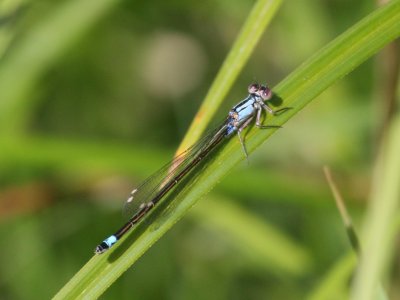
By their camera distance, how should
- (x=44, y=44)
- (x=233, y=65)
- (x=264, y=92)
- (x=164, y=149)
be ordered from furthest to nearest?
(x=44, y=44)
(x=164, y=149)
(x=264, y=92)
(x=233, y=65)

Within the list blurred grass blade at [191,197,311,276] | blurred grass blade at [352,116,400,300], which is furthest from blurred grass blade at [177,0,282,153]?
blurred grass blade at [191,197,311,276]

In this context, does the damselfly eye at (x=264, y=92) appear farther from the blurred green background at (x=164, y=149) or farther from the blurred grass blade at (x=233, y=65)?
the blurred green background at (x=164, y=149)

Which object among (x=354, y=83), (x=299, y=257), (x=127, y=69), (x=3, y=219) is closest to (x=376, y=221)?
(x=299, y=257)

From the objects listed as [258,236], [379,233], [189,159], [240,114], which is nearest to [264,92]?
[240,114]

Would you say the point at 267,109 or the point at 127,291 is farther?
the point at 127,291

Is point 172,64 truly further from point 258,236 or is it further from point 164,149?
point 258,236

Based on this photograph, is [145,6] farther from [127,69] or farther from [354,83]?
[354,83]

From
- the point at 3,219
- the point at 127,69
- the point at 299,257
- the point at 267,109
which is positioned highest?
the point at 127,69
